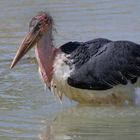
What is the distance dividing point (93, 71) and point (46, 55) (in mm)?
641

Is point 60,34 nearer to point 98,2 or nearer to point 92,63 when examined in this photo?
point 98,2

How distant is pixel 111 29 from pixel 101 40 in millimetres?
3215

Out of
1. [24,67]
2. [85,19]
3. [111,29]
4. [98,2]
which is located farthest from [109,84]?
[98,2]

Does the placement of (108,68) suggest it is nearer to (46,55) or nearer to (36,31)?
(46,55)

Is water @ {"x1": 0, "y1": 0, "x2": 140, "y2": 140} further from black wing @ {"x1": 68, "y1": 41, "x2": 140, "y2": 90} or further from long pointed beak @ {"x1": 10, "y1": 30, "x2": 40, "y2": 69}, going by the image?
long pointed beak @ {"x1": 10, "y1": 30, "x2": 40, "y2": 69}

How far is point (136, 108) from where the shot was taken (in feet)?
29.2

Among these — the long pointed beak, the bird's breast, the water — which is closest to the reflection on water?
the water

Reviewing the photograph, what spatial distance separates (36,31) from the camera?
9.18m

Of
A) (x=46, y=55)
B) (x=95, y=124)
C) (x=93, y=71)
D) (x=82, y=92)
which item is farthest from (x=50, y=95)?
(x=95, y=124)

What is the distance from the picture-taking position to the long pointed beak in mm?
9083

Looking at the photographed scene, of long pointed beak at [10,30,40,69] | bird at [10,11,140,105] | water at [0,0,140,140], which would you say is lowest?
water at [0,0,140,140]

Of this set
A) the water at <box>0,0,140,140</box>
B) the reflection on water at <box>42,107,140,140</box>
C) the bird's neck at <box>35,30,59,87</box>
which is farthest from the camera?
the bird's neck at <box>35,30,59,87</box>

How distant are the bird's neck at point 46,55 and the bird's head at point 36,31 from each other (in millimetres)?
69

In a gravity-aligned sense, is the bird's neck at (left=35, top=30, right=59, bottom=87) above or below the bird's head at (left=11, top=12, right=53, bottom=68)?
below
